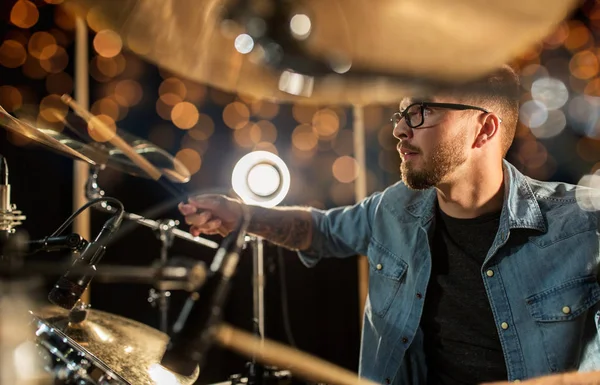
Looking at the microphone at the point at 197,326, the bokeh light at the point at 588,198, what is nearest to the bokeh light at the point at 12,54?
the microphone at the point at 197,326

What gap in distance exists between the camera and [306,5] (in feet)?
2.61

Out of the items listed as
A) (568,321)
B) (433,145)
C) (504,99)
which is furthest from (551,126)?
(568,321)

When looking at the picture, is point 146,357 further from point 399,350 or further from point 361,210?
point 361,210

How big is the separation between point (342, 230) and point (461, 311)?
1.44 feet

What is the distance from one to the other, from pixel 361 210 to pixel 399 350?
45cm

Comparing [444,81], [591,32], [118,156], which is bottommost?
[118,156]

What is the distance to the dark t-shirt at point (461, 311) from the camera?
1.35 metres

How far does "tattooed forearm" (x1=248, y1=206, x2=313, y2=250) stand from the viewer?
1.57 meters

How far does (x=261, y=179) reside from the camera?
1.88 m

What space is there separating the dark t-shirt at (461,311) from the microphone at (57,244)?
0.95 meters

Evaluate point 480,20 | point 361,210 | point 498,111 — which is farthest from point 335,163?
point 480,20

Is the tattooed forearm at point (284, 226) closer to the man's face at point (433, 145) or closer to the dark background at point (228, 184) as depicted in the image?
the man's face at point (433, 145)

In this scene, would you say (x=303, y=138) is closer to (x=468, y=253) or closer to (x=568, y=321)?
(x=468, y=253)

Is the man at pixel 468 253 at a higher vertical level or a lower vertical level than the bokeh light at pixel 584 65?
lower
